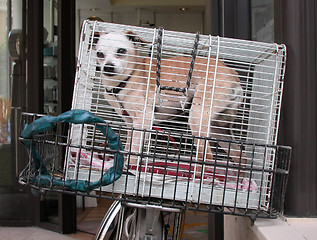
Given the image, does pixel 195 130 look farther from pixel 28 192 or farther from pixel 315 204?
pixel 28 192

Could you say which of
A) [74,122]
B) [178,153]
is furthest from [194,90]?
[74,122]

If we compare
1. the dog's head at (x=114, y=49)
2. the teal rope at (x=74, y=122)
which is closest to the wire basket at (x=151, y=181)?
the teal rope at (x=74, y=122)

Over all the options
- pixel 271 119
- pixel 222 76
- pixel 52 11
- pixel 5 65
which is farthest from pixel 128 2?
pixel 271 119

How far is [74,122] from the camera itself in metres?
1.04

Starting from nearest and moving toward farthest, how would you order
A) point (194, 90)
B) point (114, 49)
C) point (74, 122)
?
1. point (74, 122)
2. point (194, 90)
3. point (114, 49)

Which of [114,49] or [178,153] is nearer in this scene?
[178,153]

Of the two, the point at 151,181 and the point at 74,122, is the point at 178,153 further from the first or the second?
the point at 74,122

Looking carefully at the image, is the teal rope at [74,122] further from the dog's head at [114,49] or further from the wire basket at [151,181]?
the dog's head at [114,49]

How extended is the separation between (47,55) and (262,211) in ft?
10.2

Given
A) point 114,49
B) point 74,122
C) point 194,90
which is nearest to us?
point 74,122

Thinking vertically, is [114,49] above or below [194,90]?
above

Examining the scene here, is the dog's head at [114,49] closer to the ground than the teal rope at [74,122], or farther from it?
farther from it

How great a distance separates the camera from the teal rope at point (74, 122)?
1039 mm

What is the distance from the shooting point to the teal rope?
1.04 metres
